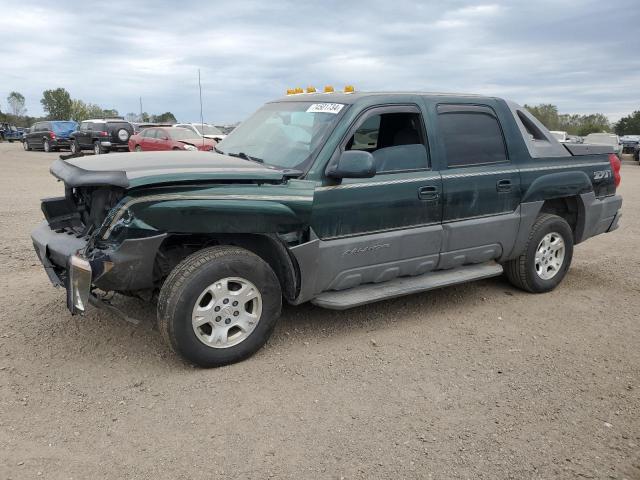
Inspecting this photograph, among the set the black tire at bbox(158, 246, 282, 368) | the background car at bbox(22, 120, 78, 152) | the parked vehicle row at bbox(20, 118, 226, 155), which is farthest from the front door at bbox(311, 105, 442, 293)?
the background car at bbox(22, 120, 78, 152)

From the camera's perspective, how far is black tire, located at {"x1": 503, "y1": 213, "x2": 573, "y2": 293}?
17.1ft

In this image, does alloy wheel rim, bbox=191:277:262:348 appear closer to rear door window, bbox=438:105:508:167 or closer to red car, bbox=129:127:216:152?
rear door window, bbox=438:105:508:167

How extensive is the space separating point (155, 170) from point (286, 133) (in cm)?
132

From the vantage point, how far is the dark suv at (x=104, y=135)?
920 inches

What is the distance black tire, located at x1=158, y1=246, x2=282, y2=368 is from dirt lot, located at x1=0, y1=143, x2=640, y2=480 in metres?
0.14

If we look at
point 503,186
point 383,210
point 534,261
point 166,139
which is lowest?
point 534,261

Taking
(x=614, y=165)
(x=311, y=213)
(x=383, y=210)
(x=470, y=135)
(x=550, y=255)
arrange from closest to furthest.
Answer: (x=311, y=213), (x=383, y=210), (x=470, y=135), (x=550, y=255), (x=614, y=165)

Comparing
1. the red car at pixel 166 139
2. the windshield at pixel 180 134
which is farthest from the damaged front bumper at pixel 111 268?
the windshield at pixel 180 134

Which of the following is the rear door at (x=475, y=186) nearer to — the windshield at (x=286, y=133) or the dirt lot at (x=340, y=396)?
the dirt lot at (x=340, y=396)

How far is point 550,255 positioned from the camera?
543cm

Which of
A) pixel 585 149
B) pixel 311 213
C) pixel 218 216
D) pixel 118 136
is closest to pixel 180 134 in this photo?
pixel 118 136

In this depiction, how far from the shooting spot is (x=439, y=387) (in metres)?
3.52

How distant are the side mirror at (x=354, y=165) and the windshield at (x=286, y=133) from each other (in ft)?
0.97

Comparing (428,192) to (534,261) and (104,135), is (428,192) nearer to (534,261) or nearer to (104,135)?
(534,261)
